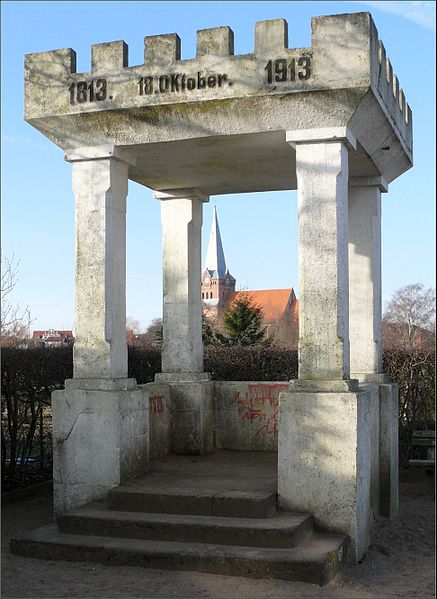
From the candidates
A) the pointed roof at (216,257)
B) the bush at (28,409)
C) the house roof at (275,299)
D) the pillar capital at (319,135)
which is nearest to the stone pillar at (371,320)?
the pillar capital at (319,135)

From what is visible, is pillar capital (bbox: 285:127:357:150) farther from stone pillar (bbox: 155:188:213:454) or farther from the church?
the church

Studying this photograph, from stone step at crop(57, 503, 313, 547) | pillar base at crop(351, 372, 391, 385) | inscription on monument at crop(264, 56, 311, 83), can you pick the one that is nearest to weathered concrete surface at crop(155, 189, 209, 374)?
pillar base at crop(351, 372, 391, 385)

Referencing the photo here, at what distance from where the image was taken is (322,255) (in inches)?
289

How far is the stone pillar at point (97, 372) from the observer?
775cm

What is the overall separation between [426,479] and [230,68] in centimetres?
830

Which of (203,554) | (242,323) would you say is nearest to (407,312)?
(242,323)

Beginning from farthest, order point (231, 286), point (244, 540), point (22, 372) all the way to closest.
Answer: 1. point (231, 286)
2. point (22, 372)
3. point (244, 540)

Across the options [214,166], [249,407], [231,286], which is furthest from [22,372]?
[231,286]

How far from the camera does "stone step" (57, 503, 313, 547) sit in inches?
259

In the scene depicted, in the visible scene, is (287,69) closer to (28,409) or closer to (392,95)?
(392,95)

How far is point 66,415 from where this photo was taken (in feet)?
25.9

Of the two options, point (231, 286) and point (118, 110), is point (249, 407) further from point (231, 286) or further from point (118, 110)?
point (231, 286)

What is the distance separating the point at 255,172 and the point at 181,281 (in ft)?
5.46

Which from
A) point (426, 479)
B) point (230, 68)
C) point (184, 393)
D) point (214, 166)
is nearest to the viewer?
point (230, 68)
